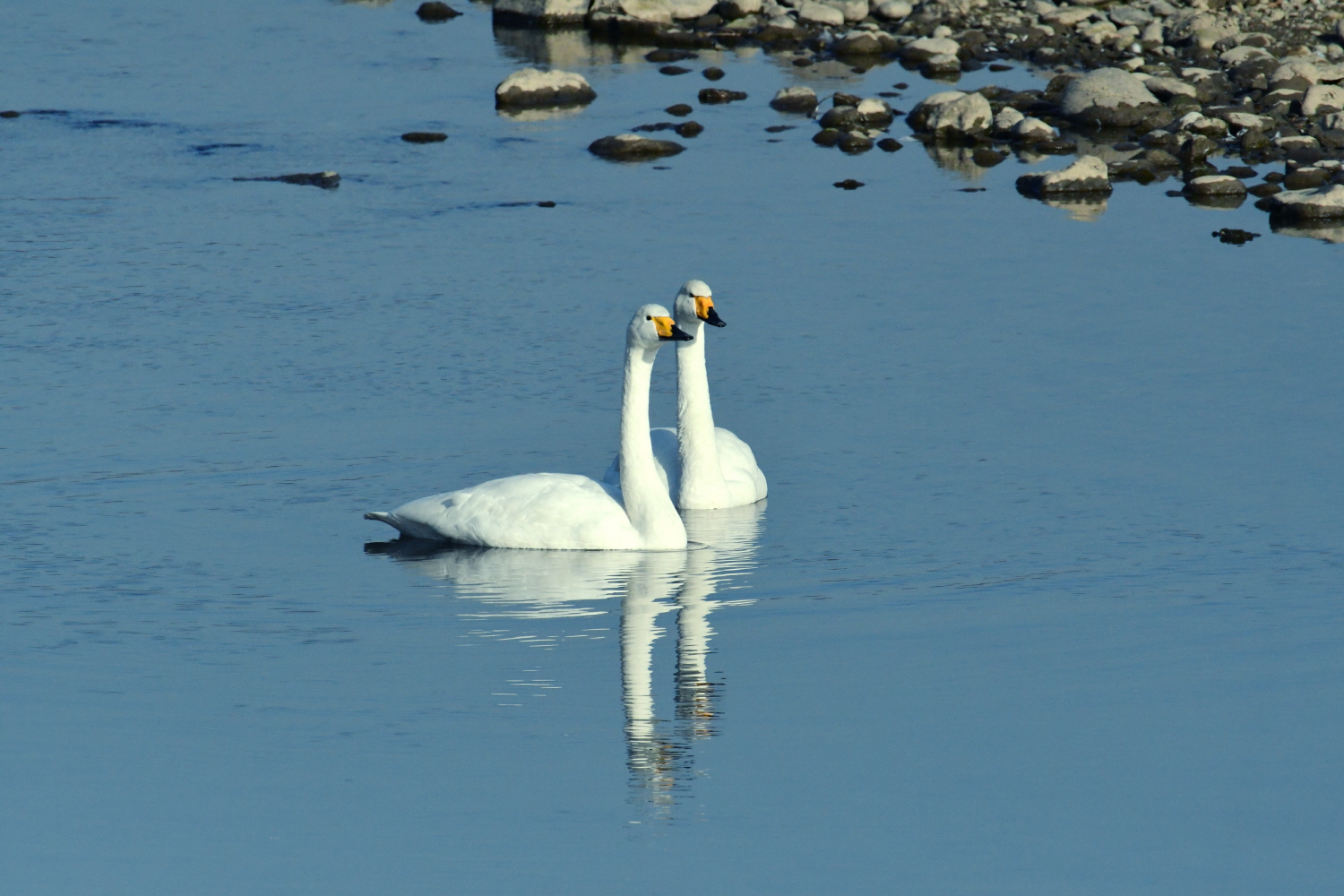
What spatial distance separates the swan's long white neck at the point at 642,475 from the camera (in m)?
14.3

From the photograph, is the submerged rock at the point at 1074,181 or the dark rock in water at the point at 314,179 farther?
the submerged rock at the point at 1074,181

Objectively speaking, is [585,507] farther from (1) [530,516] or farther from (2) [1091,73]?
(2) [1091,73]

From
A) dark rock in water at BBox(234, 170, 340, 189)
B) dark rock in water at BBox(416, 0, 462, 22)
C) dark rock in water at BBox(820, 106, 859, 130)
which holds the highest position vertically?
dark rock in water at BBox(416, 0, 462, 22)

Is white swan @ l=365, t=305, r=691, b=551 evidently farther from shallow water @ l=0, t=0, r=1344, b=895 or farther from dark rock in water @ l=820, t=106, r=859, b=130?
dark rock in water @ l=820, t=106, r=859, b=130

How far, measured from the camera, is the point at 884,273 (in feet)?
72.8

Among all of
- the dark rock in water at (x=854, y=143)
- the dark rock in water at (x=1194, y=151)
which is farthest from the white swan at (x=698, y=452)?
the dark rock in water at (x=1194, y=151)

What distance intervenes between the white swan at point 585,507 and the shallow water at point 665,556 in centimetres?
23

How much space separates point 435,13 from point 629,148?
546 inches

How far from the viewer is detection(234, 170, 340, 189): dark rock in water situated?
26156mm

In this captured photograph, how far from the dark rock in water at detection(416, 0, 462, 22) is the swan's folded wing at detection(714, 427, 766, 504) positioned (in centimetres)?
2689

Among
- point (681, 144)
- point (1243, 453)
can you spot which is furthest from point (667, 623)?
point (681, 144)

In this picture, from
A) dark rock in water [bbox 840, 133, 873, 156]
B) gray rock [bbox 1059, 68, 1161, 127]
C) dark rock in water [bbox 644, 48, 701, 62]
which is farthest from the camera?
dark rock in water [bbox 644, 48, 701, 62]

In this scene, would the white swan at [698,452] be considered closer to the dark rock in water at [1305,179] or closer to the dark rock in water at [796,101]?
the dark rock in water at [1305,179]

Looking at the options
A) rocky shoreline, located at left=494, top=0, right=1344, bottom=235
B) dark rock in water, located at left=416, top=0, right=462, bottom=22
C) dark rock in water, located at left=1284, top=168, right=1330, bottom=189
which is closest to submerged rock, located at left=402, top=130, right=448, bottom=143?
rocky shoreline, located at left=494, top=0, right=1344, bottom=235
